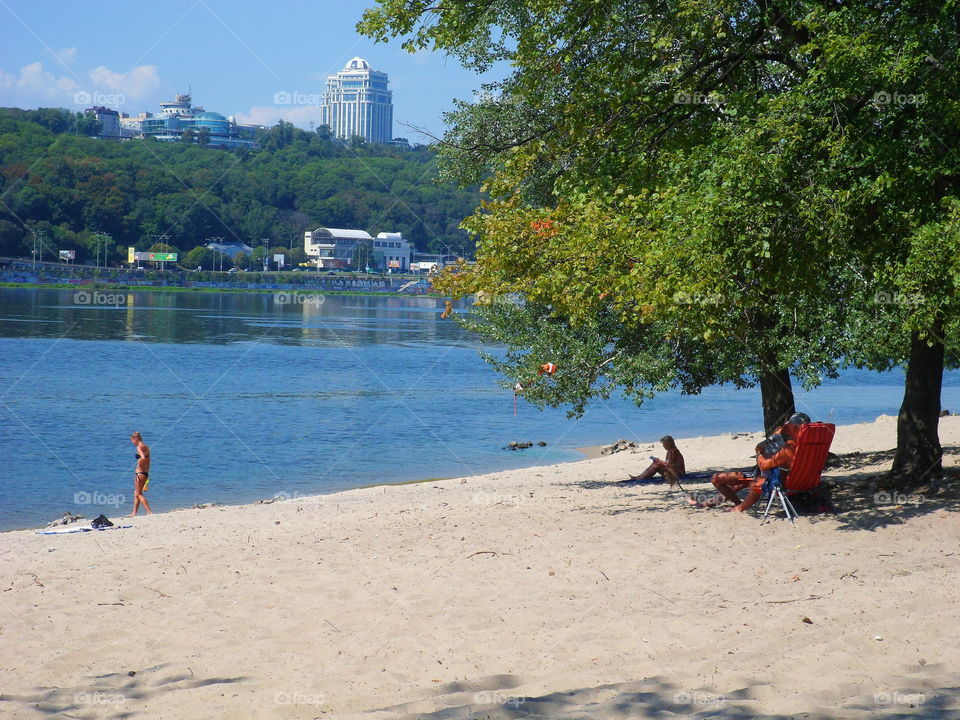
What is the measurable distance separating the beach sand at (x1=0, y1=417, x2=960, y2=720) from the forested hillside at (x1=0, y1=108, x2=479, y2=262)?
11681cm

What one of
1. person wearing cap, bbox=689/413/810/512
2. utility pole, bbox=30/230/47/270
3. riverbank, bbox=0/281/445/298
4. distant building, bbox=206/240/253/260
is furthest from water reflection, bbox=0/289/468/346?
person wearing cap, bbox=689/413/810/512

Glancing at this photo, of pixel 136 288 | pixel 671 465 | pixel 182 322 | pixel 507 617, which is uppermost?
pixel 136 288

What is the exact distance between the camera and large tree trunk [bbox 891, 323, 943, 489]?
1106 cm

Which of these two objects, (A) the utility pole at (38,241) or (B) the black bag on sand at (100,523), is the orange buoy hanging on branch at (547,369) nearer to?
(B) the black bag on sand at (100,523)

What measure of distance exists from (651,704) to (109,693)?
3297 millimetres

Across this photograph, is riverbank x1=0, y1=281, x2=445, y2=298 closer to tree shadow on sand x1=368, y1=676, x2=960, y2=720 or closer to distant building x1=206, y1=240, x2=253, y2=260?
distant building x1=206, y1=240, x2=253, y2=260

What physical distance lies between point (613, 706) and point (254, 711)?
6.76 ft

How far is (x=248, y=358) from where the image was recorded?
57.0m

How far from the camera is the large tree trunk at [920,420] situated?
1106cm

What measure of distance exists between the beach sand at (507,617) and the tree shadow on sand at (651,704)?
0.02m

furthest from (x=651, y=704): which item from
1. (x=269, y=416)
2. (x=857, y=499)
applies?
(x=269, y=416)

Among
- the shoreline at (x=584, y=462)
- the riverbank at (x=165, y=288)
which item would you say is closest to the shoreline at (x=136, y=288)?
the riverbank at (x=165, y=288)

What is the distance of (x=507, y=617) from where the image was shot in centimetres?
739

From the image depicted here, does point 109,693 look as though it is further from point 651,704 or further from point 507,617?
point 651,704
